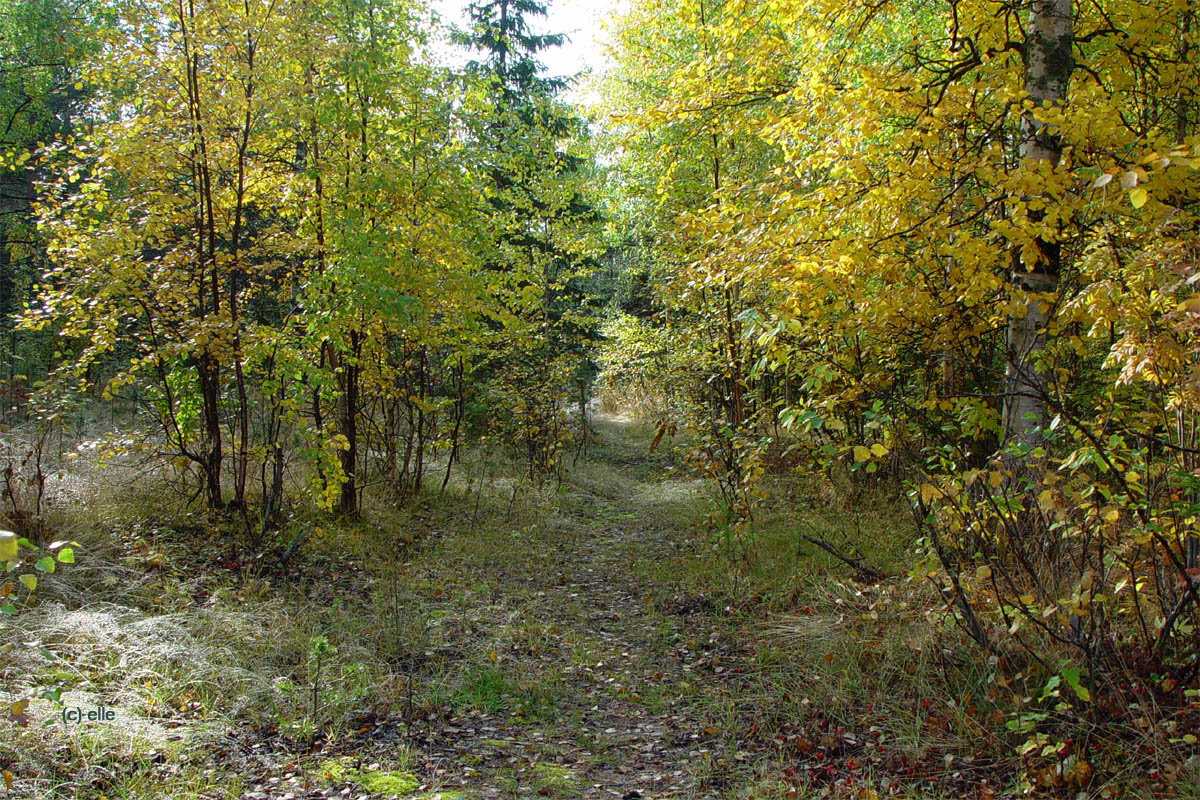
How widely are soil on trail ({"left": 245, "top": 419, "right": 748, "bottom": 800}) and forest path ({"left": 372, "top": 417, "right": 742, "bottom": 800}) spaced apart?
0.01m

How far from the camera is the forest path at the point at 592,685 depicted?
357cm

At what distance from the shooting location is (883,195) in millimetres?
4215

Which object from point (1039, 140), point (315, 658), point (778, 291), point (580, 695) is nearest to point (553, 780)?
point (580, 695)

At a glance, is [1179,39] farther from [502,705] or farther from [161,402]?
[161,402]

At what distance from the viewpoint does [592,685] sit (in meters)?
4.72

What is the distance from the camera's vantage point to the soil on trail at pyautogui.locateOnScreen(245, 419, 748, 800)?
354 cm

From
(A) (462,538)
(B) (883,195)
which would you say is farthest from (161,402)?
(B) (883,195)

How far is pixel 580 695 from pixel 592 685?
16 centimetres

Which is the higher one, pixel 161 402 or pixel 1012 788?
pixel 161 402

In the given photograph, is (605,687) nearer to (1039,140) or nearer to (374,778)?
(374,778)

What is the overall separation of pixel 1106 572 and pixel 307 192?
731 centimetres

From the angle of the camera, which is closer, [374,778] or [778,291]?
[374,778]

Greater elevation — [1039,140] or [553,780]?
[1039,140]

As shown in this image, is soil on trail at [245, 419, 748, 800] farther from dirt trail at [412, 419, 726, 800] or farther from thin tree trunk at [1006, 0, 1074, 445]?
thin tree trunk at [1006, 0, 1074, 445]
